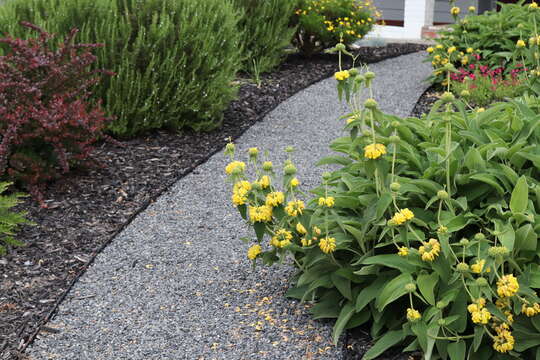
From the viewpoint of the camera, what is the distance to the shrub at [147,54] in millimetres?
5516

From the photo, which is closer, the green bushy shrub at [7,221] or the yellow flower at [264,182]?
the yellow flower at [264,182]

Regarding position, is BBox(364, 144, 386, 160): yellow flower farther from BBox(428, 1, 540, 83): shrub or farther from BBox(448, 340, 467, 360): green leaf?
BBox(428, 1, 540, 83): shrub

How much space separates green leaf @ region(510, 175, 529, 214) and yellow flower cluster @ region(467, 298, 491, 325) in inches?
19.6

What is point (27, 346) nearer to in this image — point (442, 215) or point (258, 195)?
point (258, 195)

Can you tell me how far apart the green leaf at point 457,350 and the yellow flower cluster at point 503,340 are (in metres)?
0.12

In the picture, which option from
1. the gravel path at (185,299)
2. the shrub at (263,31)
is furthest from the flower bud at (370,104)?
the shrub at (263,31)

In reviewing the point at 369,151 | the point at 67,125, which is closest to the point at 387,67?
the point at 67,125

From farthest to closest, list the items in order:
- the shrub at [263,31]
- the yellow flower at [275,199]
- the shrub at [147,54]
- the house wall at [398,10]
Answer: the house wall at [398,10] < the shrub at [263,31] < the shrub at [147,54] < the yellow flower at [275,199]

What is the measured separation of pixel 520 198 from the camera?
9.02 ft

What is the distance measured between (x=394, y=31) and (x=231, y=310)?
31.5ft

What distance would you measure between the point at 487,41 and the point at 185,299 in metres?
5.03

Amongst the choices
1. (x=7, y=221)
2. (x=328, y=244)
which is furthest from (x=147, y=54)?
(x=328, y=244)

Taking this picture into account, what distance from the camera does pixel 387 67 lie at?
8.77m

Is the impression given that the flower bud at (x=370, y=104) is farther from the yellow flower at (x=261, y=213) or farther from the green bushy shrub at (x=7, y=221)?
the green bushy shrub at (x=7, y=221)
